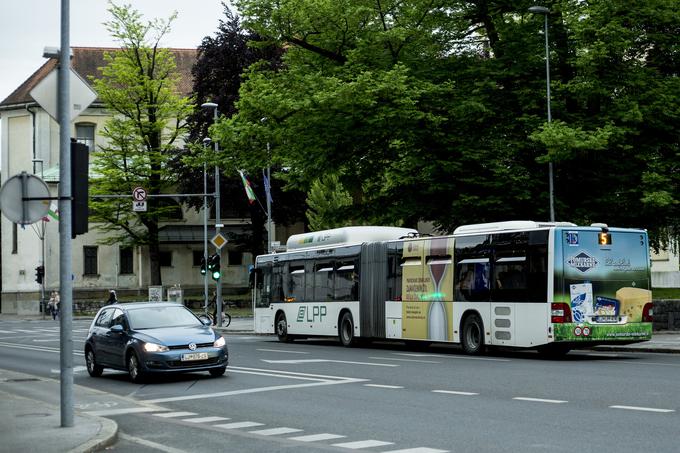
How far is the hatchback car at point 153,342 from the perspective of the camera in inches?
757

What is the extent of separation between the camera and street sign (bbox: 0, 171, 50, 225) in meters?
12.1

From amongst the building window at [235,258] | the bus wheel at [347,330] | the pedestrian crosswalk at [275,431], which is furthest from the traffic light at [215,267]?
the building window at [235,258]

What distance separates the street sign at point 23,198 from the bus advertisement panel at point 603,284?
525 inches

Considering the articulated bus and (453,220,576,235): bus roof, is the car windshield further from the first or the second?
(453,220,576,235): bus roof

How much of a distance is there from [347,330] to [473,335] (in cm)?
642

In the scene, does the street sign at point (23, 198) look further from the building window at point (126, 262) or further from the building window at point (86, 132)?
the building window at point (86, 132)

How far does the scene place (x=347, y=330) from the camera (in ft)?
102

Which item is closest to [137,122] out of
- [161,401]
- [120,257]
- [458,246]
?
[120,257]

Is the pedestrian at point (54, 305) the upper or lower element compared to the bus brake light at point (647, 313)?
lower

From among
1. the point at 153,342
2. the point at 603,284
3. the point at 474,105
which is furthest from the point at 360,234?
the point at 153,342

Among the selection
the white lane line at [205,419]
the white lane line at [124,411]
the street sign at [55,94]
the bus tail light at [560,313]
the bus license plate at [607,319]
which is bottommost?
the white lane line at [124,411]

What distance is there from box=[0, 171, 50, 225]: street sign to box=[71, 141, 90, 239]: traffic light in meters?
0.36

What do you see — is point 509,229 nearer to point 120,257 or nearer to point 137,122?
point 137,122

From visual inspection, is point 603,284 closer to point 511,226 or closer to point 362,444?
point 511,226
